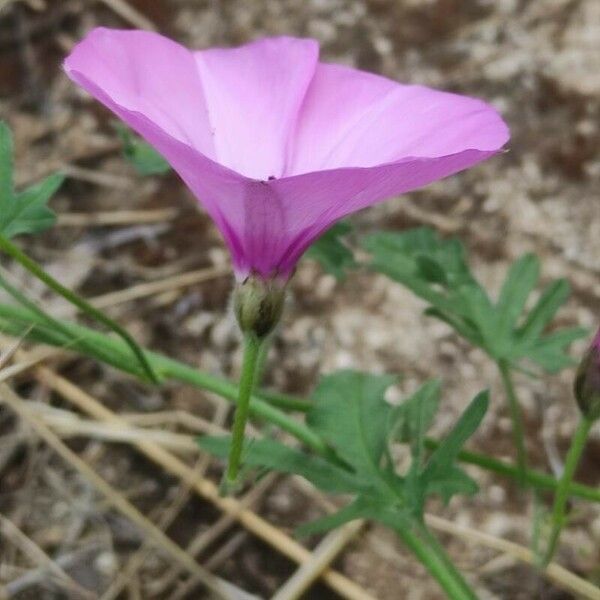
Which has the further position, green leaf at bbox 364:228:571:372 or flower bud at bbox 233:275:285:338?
green leaf at bbox 364:228:571:372

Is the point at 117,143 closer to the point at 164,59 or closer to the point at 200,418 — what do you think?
the point at 200,418

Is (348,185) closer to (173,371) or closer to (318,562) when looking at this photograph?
(173,371)

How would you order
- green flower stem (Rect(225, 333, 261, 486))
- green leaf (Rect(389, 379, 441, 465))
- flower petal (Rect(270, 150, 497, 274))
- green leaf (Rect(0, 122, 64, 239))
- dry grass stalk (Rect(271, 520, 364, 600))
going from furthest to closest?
1. dry grass stalk (Rect(271, 520, 364, 600))
2. green leaf (Rect(389, 379, 441, 465))
3. green leaf (Rect(0, 122, 64, 239))
4. green flower stem (Rect(225, 333, 261, 486))
5. flower petal (Rect(270, 150, 497, 274))

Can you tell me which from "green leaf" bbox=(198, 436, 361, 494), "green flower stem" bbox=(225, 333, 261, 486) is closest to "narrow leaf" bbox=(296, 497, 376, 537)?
Answer: "green leaf" bbox=(198, 436, 361, 494)

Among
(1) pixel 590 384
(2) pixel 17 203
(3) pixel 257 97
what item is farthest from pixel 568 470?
(2) pixel 17 203

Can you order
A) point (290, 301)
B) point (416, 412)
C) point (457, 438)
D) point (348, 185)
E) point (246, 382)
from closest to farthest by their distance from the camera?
point (348, 185) < point (246, 382) < point (457, 438) < point (416, 412) < point (290, 301)

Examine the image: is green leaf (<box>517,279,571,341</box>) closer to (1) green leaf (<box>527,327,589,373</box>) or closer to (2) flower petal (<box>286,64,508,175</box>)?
(1) green leaf (<box>527,327,589,373</box>)

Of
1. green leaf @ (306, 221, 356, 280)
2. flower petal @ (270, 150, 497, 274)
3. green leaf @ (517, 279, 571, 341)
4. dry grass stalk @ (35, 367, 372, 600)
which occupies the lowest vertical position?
dry grass stalk @ (35, 367, 372, 600)

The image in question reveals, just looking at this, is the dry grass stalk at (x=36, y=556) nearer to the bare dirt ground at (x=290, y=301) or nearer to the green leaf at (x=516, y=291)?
the bare dirt ground at (x=290, y=301)
